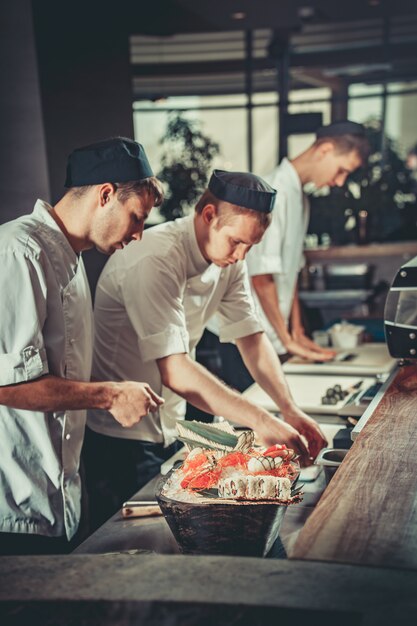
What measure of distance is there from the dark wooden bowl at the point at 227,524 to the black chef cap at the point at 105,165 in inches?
33.9

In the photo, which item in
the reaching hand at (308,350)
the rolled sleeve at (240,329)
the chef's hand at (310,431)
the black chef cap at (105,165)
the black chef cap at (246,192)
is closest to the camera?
the black chef cap at (105,165)

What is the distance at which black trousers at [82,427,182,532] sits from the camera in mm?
2266

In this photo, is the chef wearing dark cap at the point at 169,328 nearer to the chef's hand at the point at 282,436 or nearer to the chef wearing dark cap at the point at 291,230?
the chef's hand at the point at 282,436

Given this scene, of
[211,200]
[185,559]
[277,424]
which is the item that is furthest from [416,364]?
[185,559]

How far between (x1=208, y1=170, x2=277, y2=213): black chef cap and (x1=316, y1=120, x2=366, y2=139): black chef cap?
1.48 m

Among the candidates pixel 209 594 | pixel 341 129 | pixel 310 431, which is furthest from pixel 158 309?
pixel 341 129

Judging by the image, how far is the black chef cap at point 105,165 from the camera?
185 cm

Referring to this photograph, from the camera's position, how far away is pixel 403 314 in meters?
2.23

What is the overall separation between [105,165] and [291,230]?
1.90 m

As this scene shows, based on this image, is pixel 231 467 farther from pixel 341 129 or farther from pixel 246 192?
pixel 341 129

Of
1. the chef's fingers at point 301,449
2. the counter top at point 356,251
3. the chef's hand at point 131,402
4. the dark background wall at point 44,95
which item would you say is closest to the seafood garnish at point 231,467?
the chef's hand at point 131,402

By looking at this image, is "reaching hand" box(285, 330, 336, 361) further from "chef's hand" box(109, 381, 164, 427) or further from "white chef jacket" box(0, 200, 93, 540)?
"chef's hand" box(109, 381, 164, 427)

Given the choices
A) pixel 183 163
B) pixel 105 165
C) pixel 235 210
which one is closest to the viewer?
pixel 105 165

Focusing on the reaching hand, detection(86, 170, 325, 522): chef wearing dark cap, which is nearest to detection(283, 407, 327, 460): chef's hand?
detection(86, 170, 325, 522): chef wearing dark cap
